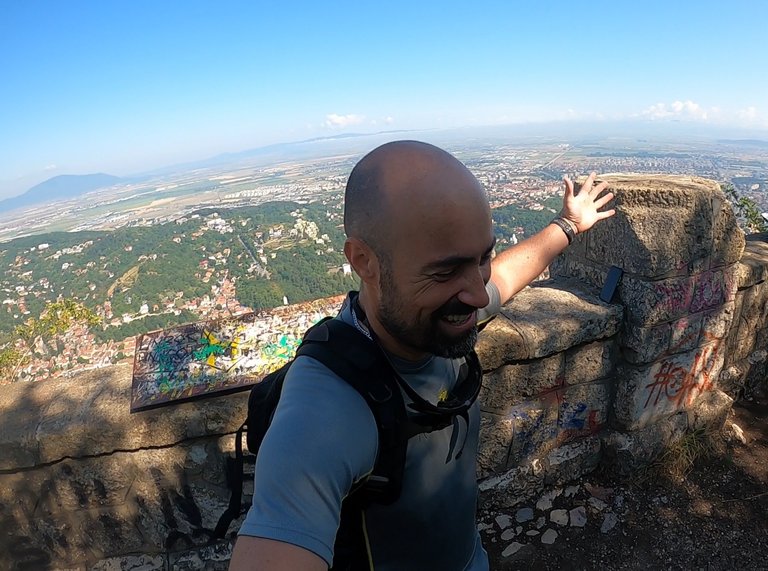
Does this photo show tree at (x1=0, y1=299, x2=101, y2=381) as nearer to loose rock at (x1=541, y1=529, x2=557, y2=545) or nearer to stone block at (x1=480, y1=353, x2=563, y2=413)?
stone block at (x1=480, y1=353, x2=563, y2=413)

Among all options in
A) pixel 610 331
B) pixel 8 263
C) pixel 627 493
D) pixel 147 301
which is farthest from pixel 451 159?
pixel 8 263

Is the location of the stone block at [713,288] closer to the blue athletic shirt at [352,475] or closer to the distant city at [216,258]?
the blue athletic shirt at [352,475]

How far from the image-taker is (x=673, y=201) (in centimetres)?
221

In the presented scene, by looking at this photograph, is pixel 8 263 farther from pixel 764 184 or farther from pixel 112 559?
pixel 764 184

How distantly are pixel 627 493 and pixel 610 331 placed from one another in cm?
100

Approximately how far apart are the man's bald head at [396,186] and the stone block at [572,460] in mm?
2116

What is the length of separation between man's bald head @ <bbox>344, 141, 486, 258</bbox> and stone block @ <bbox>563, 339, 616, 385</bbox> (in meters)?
1.70

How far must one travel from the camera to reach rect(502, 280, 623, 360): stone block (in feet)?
7.23

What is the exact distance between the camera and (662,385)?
254 cm

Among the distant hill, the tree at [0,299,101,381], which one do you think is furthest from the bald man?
the distant hill

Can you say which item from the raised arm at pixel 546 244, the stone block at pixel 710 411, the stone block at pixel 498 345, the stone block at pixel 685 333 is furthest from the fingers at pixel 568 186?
the stone block at pixel 710 411

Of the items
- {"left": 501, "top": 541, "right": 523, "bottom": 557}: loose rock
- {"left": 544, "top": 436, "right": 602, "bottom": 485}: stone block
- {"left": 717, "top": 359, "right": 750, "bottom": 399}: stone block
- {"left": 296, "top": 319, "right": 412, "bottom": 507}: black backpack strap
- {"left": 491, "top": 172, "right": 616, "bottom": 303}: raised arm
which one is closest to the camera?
{"left": 296, "top": 319, "right": 412, "bottom": 507}: black backpack strap

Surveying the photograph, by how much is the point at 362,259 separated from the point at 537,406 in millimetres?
1780

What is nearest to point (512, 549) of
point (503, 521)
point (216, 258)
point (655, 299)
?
point (503, 521)
